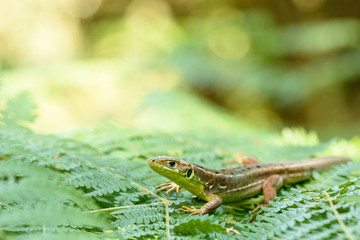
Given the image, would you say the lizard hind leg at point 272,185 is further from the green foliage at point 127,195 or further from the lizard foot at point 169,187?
the lizard foot at point 169,187

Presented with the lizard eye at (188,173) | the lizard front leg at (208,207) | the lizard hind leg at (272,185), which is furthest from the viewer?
the lizard hind leg at (272,185)

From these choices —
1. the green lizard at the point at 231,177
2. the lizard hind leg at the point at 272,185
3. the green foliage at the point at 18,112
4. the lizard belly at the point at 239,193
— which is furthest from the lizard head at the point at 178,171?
the green foliage at the point at 18,112

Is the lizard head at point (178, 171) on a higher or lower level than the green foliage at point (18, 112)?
lower

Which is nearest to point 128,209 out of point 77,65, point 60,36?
point 77,65

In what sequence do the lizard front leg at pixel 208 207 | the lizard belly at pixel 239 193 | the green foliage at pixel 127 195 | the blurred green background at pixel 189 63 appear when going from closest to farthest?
the green foliage at pixel 127 195, the lizard front leg at pixel 208 207, the lizard belly at pixel 239 193, the blurred green background at pixel 189 63

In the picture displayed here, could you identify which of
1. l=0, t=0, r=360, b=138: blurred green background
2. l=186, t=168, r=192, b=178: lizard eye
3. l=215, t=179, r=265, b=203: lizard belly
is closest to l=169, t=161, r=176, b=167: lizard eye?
l=186, t=168, r=192, b=178: lizard eye

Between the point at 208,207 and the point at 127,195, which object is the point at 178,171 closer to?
the point at 208,207

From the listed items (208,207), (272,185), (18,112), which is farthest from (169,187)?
(18,112)
